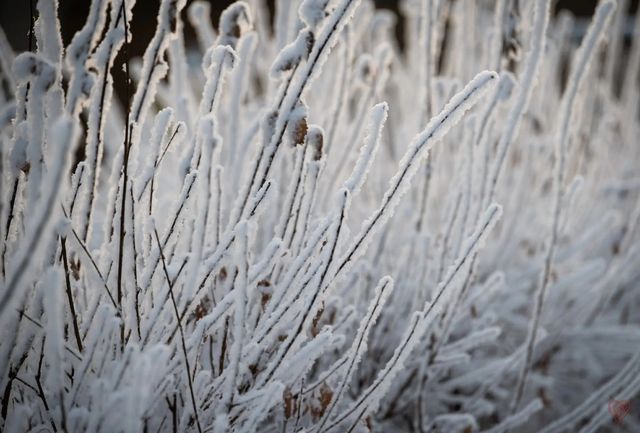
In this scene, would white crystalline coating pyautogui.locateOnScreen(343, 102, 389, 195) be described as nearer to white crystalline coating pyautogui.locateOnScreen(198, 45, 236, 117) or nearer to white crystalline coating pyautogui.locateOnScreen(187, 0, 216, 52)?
white crystalline coating pyautogui.locateOnScreen(198, 45, 236, 117)

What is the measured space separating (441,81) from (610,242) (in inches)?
37.4

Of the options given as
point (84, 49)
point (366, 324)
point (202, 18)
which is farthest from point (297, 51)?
point (202, 18)

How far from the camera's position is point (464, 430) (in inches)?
44.2

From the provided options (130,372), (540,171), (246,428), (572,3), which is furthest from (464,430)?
(572,3)

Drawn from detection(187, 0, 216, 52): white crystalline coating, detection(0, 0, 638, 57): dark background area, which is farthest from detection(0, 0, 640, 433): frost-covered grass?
detection(0, 0, 638, 57): dark background area

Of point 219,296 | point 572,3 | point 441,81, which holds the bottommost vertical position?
point 219,296

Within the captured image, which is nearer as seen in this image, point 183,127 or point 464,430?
point 183,127

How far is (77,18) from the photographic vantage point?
5773 mm

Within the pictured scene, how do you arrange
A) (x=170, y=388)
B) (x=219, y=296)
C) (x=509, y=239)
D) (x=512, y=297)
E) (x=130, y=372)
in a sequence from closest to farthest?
1. (x=130, y=372)
2. (x=170, y=388)
3. (x=219, y=296)
4. (x=512, y=297)
5. (x=509, y=239)

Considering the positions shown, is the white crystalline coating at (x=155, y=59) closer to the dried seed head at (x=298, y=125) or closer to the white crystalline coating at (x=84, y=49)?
the white crystalline coating at (x=84, y=49)

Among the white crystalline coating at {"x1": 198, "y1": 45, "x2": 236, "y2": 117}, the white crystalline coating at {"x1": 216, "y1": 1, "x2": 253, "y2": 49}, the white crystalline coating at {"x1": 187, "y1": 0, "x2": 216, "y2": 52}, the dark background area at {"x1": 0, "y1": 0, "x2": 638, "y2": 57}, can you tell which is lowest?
the white crystalline coating at {"x1": 198, "y1": 45, "x2": 236, "y2": 117}

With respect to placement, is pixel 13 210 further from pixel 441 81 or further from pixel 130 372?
pixel 441 81

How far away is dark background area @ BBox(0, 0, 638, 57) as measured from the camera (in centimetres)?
507

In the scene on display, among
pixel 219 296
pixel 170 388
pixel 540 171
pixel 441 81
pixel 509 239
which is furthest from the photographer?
pixel 540 171
